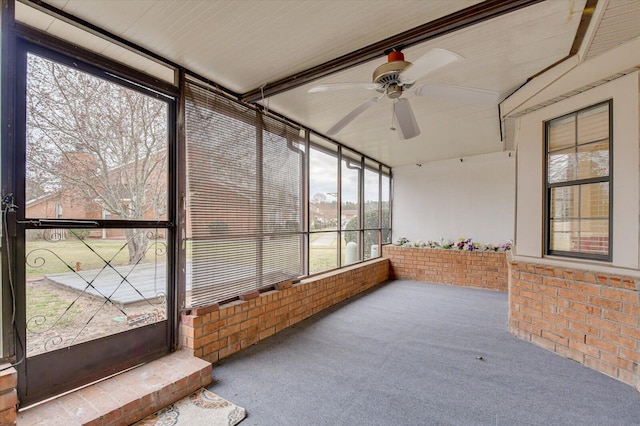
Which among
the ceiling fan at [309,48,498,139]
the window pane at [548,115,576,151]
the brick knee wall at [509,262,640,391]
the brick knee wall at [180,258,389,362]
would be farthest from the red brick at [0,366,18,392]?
the window pane at [548,115,576,151]

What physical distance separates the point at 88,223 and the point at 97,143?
2.09 ft

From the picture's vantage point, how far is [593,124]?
9.55ft

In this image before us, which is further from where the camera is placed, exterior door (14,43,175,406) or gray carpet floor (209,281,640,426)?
gray carpet floor (209,281,640,426)

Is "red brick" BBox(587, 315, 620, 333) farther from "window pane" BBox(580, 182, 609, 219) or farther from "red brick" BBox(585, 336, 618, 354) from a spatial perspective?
"window pane" BBox(580, 182, 609, 219)

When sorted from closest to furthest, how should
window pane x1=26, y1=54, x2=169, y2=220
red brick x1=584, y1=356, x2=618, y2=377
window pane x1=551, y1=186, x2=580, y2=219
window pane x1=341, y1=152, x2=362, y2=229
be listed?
window pane x1=26, y1=54, x2=169, y2=220
red brick x1=584, y1=356, x2=618, y2=377
window pane x1=551, y1=186, x2=580, y2=219
window pane x1=341, y1=152, x2=362, y2=229

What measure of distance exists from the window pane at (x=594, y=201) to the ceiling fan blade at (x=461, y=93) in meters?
1.70

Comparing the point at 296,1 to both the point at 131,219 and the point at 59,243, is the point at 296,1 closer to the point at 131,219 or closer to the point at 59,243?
the point at 131,219

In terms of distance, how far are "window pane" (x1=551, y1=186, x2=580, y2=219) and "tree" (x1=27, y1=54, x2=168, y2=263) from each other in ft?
A: 13.7

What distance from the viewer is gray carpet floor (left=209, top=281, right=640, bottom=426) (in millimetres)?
2098

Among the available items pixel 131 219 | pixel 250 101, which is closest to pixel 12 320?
Result: pixel 131 219

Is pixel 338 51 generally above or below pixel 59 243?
above

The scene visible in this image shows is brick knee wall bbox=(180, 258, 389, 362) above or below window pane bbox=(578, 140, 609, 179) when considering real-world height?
below

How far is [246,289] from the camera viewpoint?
328 cm

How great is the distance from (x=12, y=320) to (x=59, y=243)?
1.71ft
